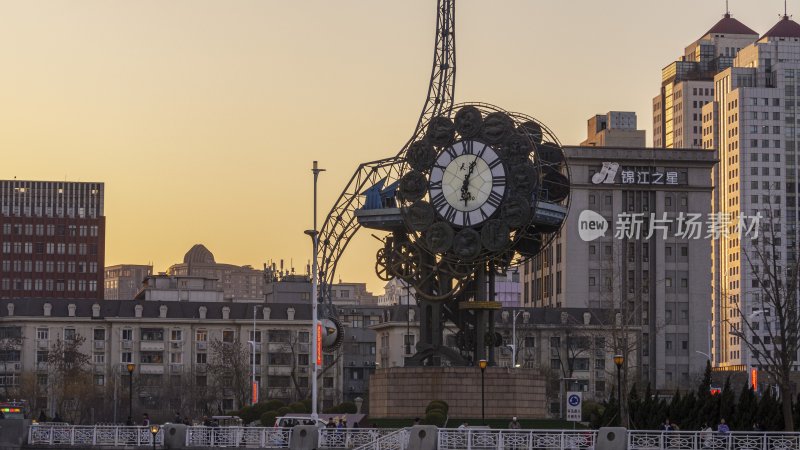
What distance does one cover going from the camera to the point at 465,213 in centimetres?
8838

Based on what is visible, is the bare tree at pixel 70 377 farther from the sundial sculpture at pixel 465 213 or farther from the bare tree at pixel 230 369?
the sundial sculpture at pixel 465 213

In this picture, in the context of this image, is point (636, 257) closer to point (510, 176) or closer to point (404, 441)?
point (510, 176)

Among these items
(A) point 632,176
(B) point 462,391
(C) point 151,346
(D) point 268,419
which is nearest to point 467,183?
(B) point 462,391

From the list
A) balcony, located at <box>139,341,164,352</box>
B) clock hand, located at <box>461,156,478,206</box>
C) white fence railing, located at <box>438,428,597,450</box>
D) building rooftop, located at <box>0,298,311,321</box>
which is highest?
clock hand, located at <box>461,156,478,206</box>

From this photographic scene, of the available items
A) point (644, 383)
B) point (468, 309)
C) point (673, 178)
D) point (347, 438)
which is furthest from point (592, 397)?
point (347, 438)

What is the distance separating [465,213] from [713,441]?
91.3ft

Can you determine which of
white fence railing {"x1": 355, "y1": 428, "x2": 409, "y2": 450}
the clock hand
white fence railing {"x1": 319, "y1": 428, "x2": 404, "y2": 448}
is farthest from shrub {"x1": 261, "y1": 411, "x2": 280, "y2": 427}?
white fence railing {"x1": 355, "y1": 428, "x2": 409, "y2": 450}

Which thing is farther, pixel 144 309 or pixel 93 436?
pixel 144 309

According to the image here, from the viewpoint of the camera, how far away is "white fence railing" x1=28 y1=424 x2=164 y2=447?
70312 millimetres

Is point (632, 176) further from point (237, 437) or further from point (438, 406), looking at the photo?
point (237, 437)

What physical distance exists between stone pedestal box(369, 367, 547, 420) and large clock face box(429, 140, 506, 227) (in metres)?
8.56

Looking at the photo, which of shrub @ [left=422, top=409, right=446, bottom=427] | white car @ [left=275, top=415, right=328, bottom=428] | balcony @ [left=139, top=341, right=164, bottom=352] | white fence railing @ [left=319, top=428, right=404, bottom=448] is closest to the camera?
white fence railing @ [left=319, top=428, right=404, bottom=448]

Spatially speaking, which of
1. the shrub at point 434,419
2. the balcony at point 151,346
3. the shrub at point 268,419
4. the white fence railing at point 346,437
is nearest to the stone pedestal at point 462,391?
the shrub at point 434,419

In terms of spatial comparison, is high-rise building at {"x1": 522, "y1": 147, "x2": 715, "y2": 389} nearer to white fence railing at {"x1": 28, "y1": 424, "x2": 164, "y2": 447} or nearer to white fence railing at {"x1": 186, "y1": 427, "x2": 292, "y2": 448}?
white fence railing at {"x1": 186, "y1": 427, "x2": 292, "y2": 448}
